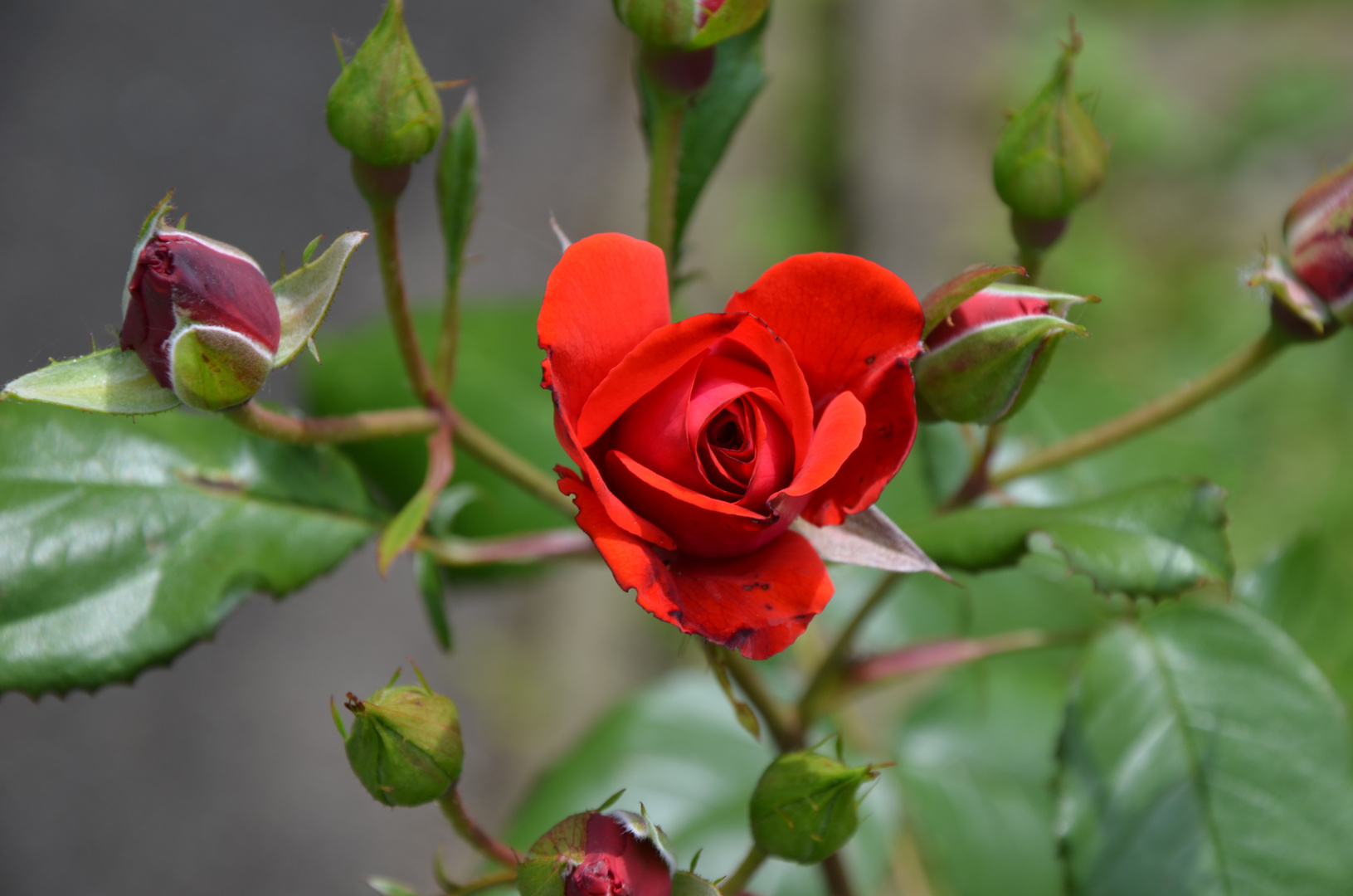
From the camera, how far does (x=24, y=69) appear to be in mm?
2973

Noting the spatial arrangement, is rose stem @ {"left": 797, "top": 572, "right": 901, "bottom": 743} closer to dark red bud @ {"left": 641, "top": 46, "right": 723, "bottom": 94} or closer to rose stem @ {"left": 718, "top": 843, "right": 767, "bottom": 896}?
rose stem @ {"left": 718, "top": 843, "right": 767, "bottom": 896}

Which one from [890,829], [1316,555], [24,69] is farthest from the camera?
[24,69]

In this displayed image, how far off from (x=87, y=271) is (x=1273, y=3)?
373 centimetres

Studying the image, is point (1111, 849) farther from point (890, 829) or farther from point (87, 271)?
point (87, 271)

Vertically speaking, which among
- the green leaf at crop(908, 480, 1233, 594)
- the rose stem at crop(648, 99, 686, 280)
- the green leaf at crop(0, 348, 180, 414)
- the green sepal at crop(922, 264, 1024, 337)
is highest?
the rose stem at crop(648, 99, 686, 280)

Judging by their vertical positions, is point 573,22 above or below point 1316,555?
above

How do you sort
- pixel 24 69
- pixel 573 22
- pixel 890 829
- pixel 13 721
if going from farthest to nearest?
pixel 573 22, pixel 24 69, pixel 13 721, pixel 890 829

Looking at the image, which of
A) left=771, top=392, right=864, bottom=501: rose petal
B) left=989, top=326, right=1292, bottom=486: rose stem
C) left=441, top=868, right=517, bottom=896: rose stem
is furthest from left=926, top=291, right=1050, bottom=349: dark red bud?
left=441, top=868, right=517, bottom=896: rose stem

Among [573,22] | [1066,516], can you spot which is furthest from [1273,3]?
[1066,516]

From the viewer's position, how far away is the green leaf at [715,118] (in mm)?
923

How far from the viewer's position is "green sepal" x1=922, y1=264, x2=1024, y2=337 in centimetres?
64

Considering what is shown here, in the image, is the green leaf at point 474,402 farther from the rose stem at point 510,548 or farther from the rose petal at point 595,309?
the rose petal at point 595,309

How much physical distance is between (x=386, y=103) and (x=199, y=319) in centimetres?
20

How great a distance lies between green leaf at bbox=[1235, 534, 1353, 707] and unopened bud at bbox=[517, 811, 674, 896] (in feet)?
2.87
